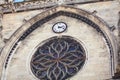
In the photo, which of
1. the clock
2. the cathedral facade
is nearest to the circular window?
the cathedral facade

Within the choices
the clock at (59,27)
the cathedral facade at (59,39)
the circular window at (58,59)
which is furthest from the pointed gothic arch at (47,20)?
the circular window at (58,59)

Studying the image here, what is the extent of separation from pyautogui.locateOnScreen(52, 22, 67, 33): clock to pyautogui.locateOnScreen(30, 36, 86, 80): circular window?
31cm

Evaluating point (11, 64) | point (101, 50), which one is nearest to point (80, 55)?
point (101, 50)

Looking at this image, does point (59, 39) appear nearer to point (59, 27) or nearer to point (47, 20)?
point (59, 27)

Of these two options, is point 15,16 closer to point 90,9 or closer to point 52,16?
point 52,16

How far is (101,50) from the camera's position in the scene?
22219mm

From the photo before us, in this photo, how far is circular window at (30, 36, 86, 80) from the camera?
2206 centimetres

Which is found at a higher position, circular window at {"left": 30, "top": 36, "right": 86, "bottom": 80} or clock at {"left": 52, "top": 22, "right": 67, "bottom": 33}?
clock at {"left": 52, "top": 22, "right": 67, "bottom": 33}

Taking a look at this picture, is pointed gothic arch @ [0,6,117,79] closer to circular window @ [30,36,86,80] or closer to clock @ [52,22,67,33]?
clock @ [52,22,67,33]

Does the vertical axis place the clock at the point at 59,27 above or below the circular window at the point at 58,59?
above

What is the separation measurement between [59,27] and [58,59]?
144 cm

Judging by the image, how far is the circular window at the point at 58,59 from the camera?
22.1 m

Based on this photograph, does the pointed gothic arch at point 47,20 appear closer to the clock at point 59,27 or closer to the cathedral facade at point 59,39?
the cathedral facade at point 59,39

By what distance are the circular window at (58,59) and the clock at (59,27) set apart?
312mm
